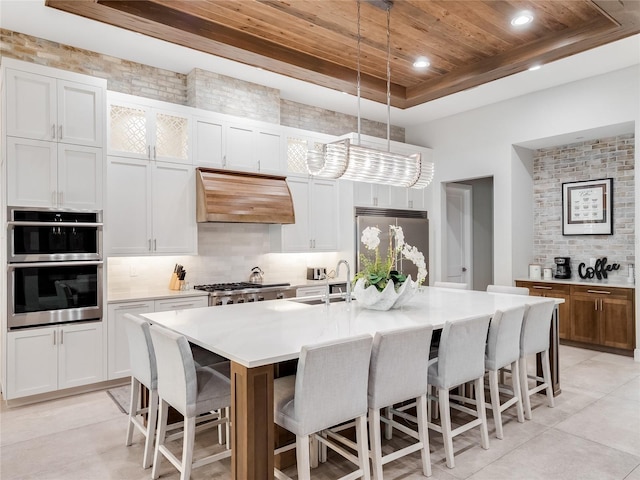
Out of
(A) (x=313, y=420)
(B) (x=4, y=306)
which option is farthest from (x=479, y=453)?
(B) (x=4, y=306)

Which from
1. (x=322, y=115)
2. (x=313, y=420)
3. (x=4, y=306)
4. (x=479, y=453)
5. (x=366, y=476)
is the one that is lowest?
(x=479, y=453)

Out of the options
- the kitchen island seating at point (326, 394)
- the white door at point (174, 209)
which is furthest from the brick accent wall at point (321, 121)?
the kitchen island seating at point (326, 394)

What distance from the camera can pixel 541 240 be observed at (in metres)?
6.34

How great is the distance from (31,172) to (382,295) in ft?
10.5

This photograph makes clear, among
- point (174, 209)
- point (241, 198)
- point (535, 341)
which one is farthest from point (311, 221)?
point (535, 341)

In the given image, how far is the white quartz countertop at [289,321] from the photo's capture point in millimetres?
2160

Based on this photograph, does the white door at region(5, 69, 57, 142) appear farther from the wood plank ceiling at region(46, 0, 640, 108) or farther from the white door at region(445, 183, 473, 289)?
the white door at region(445, 183, 473, 289)

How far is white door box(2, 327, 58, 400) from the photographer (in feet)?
12.0

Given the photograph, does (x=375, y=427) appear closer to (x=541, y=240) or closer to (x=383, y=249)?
(x=383, y=249)

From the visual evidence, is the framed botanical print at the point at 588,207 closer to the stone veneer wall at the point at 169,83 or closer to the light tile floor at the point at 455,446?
the light tile floor at the point at 455,446

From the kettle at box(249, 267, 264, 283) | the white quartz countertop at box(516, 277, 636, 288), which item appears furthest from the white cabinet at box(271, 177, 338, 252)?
the white quartz countertop at box(516, 277, 636, 288)

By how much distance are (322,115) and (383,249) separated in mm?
2227

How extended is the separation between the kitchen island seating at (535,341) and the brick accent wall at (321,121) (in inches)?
161

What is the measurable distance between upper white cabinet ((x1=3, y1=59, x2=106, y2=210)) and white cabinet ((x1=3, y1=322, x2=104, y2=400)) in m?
1.14
